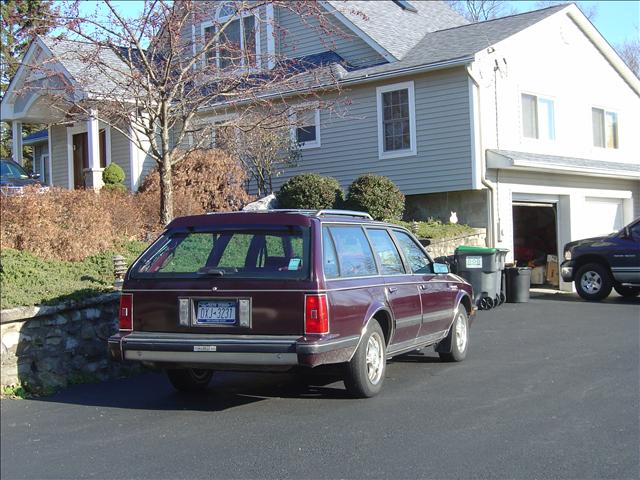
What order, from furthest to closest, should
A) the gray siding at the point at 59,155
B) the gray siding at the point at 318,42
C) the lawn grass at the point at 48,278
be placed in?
1. the gray siding at the point at 59,155
2. the gray siding at the point at 318,42
3. the lawn grass at the point at 48,278

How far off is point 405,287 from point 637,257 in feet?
32.2

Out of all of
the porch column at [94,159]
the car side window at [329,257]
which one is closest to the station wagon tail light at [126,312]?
the car side window at [329,257]

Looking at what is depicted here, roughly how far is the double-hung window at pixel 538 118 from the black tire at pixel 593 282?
15.3 feet

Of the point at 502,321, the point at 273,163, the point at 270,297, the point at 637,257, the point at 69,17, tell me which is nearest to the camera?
the point at 270,297

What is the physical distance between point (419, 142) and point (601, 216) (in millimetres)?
7222

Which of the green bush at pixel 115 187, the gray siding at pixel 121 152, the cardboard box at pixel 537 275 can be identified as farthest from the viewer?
the gray siding at pixel 121 152

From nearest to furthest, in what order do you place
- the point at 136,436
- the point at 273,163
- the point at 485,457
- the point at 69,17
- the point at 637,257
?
the point at 485,457
the point at 136,436
the point at 69,17
the point at 637,257
the point at 273,163

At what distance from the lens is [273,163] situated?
20688mm

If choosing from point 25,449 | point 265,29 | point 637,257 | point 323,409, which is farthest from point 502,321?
point 265,29

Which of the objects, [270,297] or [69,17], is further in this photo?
[69,17]

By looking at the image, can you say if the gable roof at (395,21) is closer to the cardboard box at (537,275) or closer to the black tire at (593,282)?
the cardboard box at (537,275)

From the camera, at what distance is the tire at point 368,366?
718 centimetres

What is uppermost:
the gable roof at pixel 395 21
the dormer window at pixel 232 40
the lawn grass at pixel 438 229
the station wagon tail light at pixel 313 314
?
the gable roof at pixel 395 21

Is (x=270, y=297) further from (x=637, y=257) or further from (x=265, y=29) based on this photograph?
(x=265, y=29)
